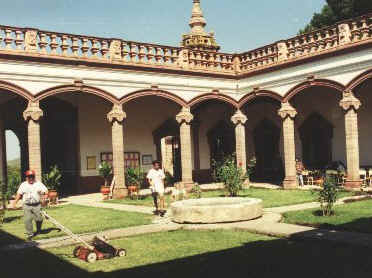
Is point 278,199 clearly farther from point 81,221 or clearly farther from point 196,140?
point 196,140

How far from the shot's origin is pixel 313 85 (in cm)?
1831

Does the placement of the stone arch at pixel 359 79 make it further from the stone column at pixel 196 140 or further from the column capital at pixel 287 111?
the stone column at pixel 196 140

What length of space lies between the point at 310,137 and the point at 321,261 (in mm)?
15716

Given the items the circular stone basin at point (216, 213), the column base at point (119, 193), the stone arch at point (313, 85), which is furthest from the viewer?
the column base at point (119, 193)

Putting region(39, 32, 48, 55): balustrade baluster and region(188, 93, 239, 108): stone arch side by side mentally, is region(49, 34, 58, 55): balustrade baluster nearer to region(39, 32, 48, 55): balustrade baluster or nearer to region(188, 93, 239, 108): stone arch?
region(39, 32, 48, 55): balustrade baluster

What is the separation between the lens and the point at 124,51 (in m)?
18.6

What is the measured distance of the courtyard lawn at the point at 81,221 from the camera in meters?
10.2

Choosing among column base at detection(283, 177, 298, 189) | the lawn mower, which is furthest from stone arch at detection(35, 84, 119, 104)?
the lawn mower

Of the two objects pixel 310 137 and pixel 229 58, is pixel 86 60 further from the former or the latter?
pixel 310 137

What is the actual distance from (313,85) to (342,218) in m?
9.11

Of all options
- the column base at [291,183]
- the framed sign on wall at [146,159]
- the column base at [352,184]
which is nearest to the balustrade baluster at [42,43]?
the framed sign on wall at [146,159]

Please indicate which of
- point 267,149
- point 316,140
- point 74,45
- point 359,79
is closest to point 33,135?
point 74,45

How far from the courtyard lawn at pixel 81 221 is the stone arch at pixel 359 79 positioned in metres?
9.50

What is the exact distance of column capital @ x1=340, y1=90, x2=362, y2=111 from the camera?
17.0 meters
